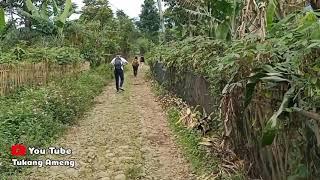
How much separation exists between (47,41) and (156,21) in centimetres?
4007

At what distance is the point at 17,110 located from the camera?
25.0ft

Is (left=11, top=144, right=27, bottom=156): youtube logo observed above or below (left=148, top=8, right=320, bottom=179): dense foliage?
below

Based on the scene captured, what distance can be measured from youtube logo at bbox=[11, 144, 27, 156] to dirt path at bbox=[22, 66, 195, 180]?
0.39 meters

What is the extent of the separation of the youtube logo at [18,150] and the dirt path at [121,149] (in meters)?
0.39

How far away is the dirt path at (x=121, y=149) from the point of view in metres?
5.98

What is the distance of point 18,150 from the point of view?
20.3 feet

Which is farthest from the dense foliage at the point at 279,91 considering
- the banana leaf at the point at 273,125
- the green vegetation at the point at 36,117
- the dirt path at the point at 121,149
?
the green vegetation at the point at 36,117

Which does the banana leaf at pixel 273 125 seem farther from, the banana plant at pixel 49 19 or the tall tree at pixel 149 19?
the tall tree at pixel 149 19

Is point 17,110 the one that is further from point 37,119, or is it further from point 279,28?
point 279,28

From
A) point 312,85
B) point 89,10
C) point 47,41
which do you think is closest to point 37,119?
point 312,85

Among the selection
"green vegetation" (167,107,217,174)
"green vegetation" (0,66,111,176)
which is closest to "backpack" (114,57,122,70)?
"green vegetation" (0,66,111,176)

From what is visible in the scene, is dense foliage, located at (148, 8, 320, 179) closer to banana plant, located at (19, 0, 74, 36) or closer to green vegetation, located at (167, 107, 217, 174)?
green vegetation, located at (167, 107, 217, 174)

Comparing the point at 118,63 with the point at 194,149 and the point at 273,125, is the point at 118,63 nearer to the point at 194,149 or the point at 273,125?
the point at 194,149

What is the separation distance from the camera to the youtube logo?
20.0 feet
